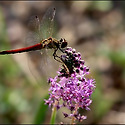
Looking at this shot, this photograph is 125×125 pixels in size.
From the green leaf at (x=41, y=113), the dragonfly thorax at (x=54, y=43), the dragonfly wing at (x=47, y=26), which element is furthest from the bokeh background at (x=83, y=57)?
the dragonfly wing at (x=47, y=26)

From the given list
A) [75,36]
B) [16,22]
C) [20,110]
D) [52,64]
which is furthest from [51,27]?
[16,22]

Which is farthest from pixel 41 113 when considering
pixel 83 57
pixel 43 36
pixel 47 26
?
pixel 83 57

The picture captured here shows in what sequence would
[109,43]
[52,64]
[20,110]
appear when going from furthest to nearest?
[109,43] → [20,110] → [52,64]

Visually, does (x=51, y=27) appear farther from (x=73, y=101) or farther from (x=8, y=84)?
(x=8, y=84)

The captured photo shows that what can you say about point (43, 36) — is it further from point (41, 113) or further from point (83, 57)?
point (83, 57)

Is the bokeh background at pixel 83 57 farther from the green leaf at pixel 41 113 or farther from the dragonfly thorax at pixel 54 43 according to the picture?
the dragonfly thorax at pixel 54 43
